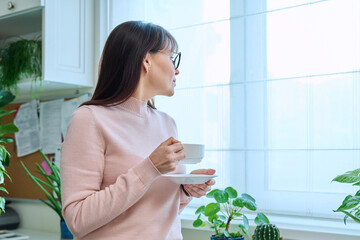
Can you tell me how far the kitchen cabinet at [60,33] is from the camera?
220cm

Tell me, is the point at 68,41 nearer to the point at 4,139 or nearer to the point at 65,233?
the point at 4,139

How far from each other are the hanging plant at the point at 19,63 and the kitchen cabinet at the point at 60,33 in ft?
0.16

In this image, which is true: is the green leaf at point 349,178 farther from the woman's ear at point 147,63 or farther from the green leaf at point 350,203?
the woman's ear at point 147,63

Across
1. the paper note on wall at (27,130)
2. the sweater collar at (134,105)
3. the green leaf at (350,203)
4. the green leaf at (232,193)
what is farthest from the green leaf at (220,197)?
the paper note on wall at (27,130)

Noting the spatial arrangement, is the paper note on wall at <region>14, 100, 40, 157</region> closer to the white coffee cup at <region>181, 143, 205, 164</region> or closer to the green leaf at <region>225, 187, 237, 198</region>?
the green leaf at <region>225, 187, 237, 198</region>

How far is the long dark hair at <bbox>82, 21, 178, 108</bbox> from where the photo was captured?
1.21 m

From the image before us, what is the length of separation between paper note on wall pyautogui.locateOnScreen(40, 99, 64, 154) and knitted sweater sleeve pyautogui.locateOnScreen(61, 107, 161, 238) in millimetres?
1522

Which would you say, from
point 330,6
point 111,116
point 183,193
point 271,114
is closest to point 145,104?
point 111,116

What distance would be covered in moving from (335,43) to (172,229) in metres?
1.09

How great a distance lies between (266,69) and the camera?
202cm

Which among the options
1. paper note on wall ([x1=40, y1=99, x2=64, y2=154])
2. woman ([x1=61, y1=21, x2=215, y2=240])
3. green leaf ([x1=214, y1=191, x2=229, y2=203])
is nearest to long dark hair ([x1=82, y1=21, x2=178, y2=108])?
woman ([x1=61, y1=21, x2=215, y2=240])

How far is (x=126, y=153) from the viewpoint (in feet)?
3.83

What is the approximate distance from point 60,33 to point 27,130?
30.3 inches

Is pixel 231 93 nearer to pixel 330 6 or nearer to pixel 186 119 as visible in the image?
pixel 186 119
